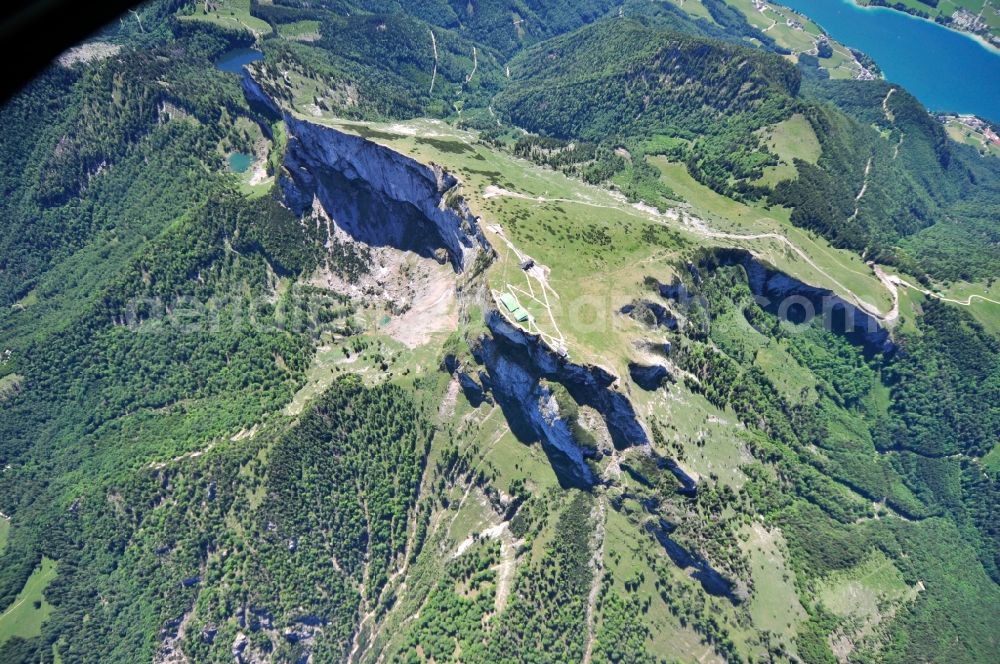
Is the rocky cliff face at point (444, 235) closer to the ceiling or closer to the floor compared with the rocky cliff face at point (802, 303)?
closer to the floor

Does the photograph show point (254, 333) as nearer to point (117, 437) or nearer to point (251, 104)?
point (117, 437)

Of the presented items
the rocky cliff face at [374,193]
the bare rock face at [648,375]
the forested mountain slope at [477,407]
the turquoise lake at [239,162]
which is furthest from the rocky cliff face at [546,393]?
the turquoise lake at [239,162]

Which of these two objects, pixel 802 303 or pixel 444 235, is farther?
pixel 802 303

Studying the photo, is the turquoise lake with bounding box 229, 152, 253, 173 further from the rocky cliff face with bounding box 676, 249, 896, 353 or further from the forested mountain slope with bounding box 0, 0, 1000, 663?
the rocky cliff face with bounding box 676, 249, 896, 353

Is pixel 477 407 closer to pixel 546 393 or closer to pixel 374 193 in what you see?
pixel 546 393

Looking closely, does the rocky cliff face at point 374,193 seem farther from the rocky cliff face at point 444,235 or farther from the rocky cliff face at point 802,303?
the rocky cliff face at point 802,303

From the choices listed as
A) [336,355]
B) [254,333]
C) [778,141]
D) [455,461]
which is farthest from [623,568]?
[778,141]

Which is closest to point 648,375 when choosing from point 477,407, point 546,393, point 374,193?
point 546,393
